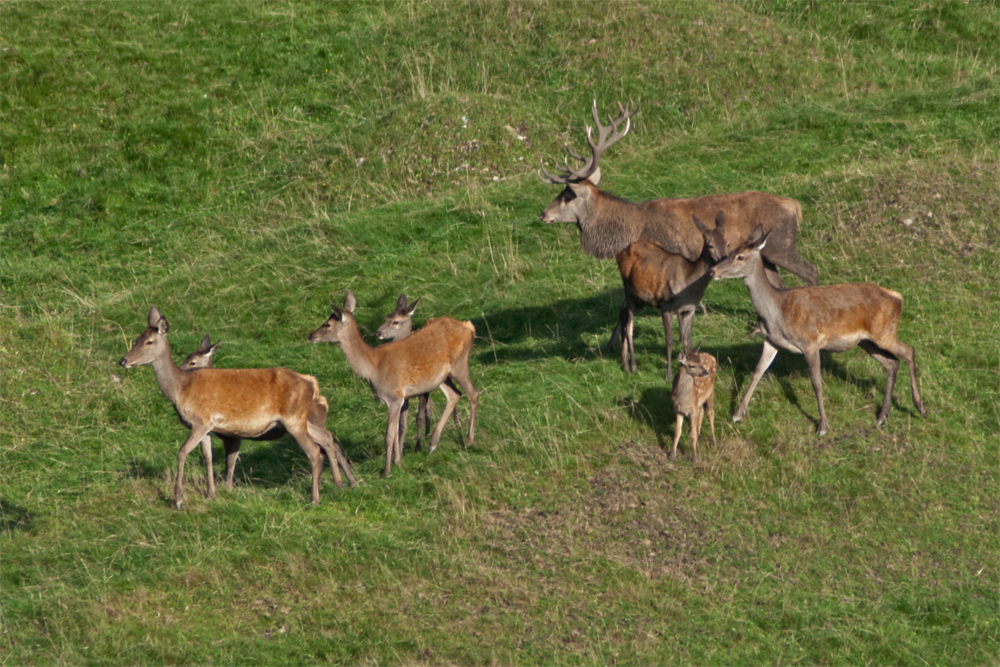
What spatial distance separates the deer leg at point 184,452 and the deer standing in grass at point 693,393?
14.8 ft

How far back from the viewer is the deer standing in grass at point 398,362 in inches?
456

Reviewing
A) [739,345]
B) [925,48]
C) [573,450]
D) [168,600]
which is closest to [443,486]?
[573,450]

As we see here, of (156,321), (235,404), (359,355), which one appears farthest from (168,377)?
(359,355)

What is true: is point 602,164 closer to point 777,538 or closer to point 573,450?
point 573,450

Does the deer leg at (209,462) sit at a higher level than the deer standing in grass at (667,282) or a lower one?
lower

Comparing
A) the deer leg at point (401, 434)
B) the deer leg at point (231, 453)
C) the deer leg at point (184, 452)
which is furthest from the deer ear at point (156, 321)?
the deer leg at point (401, 434)

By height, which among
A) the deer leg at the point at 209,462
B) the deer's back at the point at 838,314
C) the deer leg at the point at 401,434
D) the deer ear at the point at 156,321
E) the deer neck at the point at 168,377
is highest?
the deer ear at the point at 156,321

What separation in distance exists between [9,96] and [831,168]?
49.2 feet

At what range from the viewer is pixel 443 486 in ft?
36.9

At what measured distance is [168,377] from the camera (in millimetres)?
11172

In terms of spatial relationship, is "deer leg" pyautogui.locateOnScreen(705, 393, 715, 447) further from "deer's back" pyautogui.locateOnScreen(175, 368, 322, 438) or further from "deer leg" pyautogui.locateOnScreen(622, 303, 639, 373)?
"deer's back" pyautogui.locateOnScreen(175, 368, 322, 438)

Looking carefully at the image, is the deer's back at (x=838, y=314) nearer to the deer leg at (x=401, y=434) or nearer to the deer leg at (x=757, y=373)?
the deer leg at (x=757, y=373)

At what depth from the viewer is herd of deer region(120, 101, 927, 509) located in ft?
36.2

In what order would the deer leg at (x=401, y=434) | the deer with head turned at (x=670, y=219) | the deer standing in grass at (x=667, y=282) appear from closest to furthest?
the deer leg at (x=401, y=434), the deer standing in grass at (x=667, y=282), the deer with head turned at (x=670, y=219)
